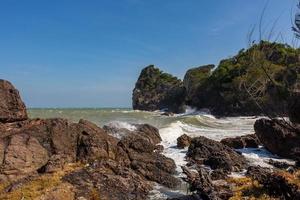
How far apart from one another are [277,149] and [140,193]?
484 inches

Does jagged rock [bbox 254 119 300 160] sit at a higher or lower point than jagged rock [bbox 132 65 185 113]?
lower

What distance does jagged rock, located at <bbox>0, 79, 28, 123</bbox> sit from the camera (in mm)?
17978

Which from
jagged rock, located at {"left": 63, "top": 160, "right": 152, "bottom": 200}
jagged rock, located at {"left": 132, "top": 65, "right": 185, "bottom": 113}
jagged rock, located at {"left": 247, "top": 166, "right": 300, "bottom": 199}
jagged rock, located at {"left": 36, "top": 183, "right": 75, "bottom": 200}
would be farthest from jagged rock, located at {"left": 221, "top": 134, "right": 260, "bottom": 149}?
jagged rock, located at {"left": 132, "top": 65, "right": 185, "bottom": 113}

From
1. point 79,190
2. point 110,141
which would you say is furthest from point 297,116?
point 110,141

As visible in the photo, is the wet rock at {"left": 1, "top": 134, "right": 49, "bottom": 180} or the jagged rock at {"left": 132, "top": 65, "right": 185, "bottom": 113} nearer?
the wet rock at {"left": 1, "top": 134, "right": 49, "bottom": 180}

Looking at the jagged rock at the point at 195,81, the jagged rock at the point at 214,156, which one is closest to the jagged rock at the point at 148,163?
the jagged rock at the point at 214,156

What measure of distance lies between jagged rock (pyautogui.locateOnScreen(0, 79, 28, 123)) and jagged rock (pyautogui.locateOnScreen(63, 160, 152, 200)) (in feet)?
18.0

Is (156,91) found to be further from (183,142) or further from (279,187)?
(279,187)

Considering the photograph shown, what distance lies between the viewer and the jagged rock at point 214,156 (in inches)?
725

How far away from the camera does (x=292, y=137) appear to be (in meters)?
22.5

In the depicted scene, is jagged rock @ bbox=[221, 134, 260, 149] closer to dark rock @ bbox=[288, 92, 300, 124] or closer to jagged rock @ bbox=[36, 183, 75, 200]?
dark rock @ bbox=[288, 92, 300, 124]

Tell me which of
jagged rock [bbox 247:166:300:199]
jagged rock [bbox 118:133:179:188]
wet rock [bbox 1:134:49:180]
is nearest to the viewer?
jagged rock [bbox 247:166:300:199]

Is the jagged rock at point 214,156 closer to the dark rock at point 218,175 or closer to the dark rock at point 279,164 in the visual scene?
the dark rock at point 218,175

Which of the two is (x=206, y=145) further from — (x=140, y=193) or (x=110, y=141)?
(x=140, y=193)
